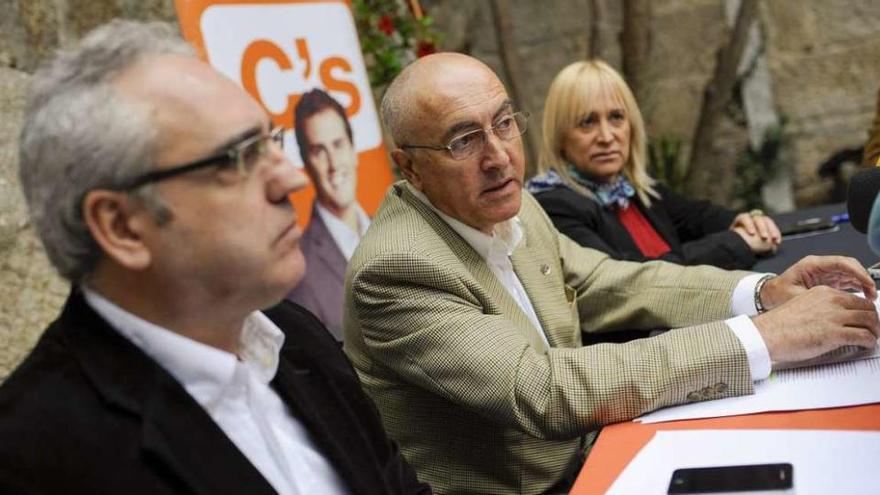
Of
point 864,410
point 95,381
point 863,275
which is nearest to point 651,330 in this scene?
point 863,275

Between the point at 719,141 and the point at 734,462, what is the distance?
16.2 ft

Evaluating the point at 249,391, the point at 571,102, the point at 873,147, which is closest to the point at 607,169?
the point at 571,102

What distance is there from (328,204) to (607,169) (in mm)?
923

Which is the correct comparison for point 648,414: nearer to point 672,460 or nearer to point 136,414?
point 672,460

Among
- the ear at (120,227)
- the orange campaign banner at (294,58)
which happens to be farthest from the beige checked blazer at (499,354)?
the orange campaign banner at (294,58)

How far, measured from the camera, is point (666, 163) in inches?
221

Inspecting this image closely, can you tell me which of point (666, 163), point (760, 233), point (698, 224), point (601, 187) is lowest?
point (666, 163)

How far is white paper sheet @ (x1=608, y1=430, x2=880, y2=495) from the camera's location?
1.11 meters

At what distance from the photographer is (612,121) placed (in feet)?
10.1

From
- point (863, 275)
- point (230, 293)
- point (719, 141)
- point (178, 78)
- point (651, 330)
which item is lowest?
point (719, 141)

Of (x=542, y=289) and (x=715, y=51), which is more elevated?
(x=542, y=289)

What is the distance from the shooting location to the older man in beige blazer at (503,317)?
1.49 m

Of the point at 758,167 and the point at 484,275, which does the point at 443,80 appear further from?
the point at 758,167

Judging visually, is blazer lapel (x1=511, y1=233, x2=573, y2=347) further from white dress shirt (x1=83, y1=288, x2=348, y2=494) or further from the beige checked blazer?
white dress shirt (x1=83, y1=288, x2=348, y2=494)
